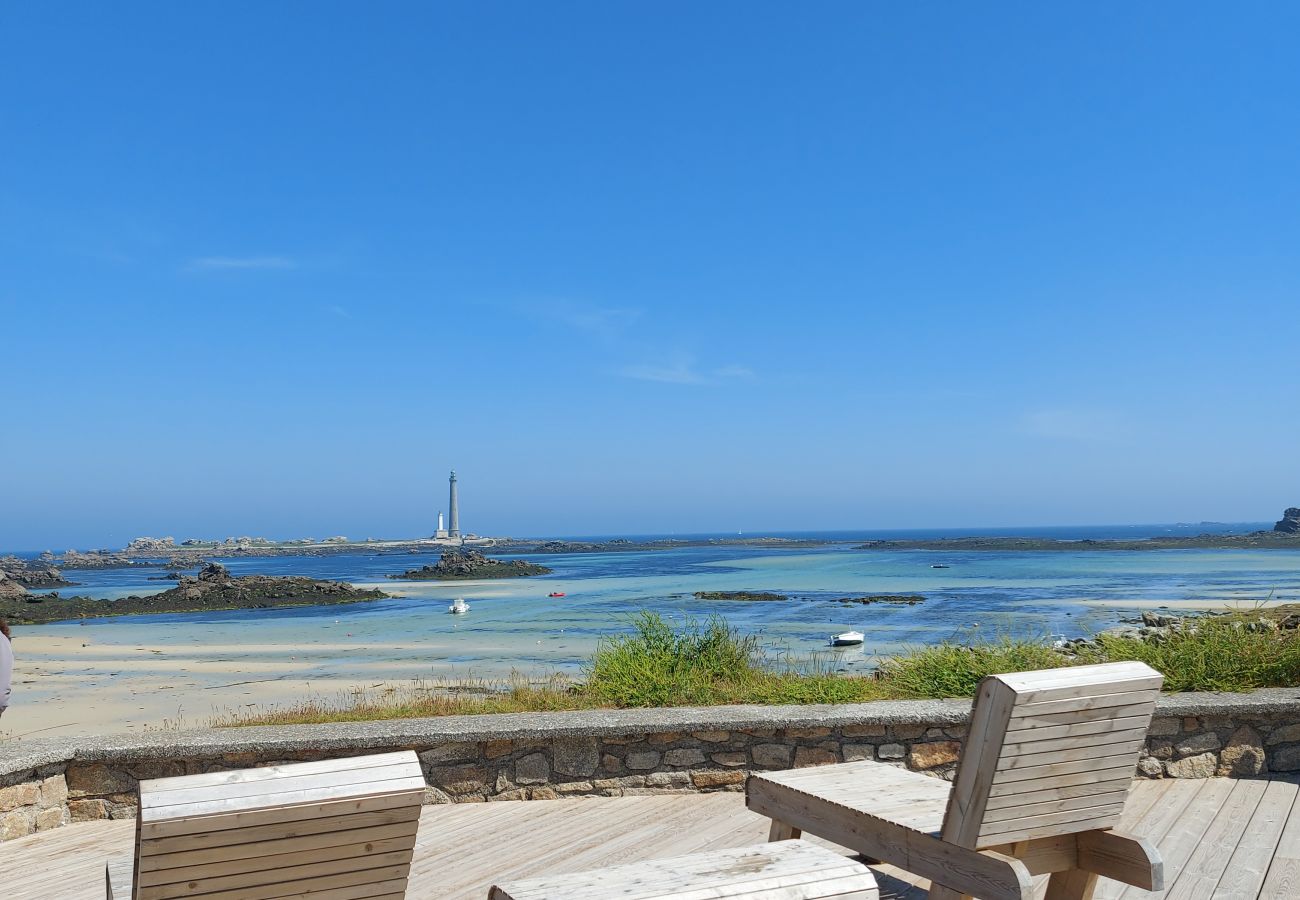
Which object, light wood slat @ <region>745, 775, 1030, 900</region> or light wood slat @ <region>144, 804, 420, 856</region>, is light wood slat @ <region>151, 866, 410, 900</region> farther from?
light wood slat @ <region>745, 775, 1030, 900</region>

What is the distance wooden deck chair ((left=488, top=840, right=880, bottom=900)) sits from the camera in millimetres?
1775

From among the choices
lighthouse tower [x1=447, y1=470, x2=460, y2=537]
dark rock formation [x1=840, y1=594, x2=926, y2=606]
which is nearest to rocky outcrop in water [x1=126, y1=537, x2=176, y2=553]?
lighthouse tower [x1=447, y1=470, x2=460, y2=537]

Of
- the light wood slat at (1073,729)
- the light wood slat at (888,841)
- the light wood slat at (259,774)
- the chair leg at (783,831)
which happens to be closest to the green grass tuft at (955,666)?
the chair leg at (783,831)

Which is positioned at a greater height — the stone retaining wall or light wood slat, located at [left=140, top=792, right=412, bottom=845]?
light wood slat, located at [left=140, top=792, right=412, bottom=845]

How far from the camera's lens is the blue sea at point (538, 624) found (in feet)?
55.7

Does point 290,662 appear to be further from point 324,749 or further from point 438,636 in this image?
point 324,749

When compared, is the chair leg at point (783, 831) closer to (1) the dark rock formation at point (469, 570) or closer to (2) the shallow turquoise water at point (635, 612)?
(2) the shallow turquoise water at point (635, 612)

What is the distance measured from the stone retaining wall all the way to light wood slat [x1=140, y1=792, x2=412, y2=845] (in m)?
3.00

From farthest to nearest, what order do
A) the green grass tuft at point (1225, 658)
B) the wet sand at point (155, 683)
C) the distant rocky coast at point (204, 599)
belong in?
1. the distant rocky coast at point (204, 599)
2. the wet sand at point (155, 683)
3. the green grass tuft at point (1225, 658)

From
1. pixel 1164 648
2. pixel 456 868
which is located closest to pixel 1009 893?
pixel 456 868

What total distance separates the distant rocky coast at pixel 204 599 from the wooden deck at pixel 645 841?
33318 mm

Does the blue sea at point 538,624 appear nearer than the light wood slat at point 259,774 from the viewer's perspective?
No

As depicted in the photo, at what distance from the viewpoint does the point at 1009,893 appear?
2.63 metres

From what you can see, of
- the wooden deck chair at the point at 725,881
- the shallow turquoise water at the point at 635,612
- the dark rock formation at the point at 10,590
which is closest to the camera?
the wooden deck chair at the point at 725,881
